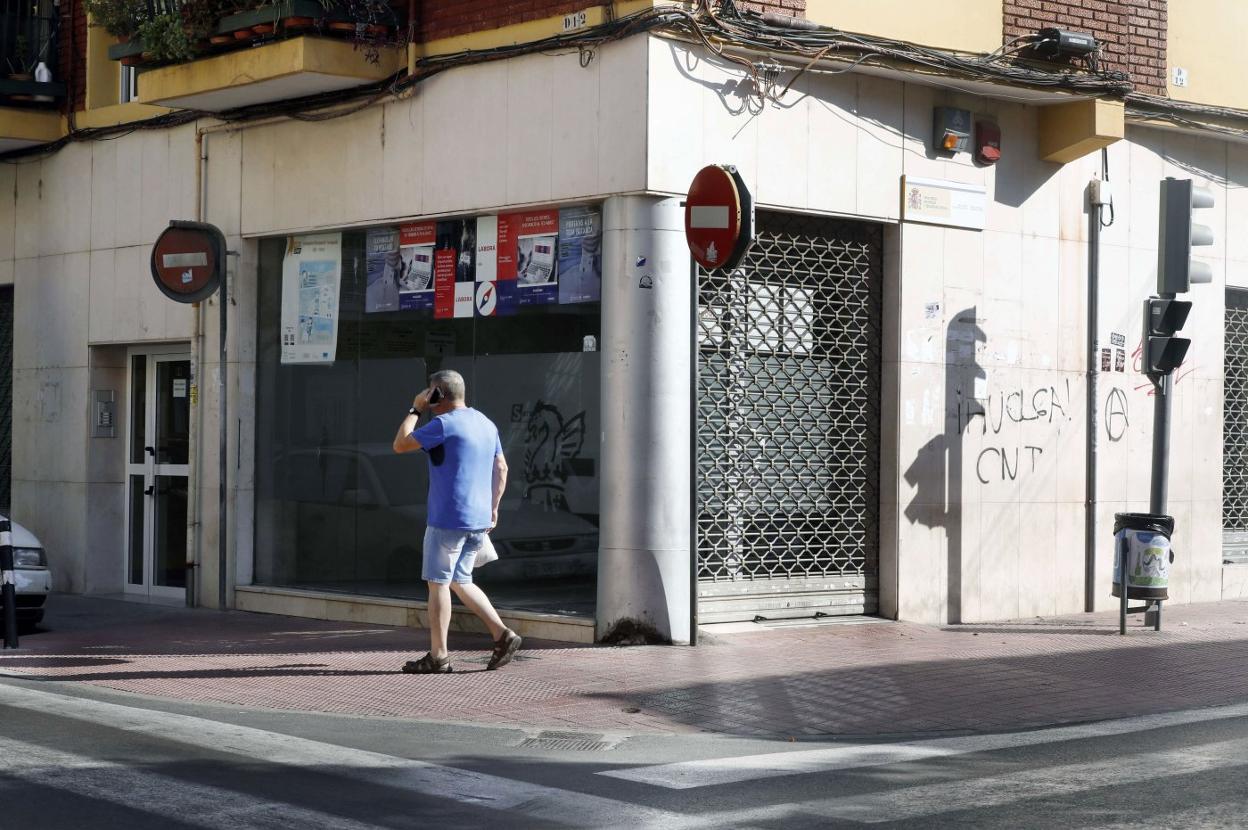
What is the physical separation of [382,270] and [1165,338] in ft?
20.7

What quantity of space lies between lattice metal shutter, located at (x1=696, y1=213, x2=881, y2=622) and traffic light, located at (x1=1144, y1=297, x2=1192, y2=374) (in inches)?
83.7

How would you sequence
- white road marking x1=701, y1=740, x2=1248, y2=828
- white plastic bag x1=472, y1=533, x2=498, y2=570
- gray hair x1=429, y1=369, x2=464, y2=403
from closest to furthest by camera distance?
white road marking x1=701, y1=740, x2=1248, y2=828
gray hair x1=429, y1=369, x2=464, y2=403
white plastic bag x1=472, y1=533, x2=498, y2=570

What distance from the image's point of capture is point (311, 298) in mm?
13883

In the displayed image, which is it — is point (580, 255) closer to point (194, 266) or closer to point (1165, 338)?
point (194, 266)

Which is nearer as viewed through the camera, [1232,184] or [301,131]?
[301,131]

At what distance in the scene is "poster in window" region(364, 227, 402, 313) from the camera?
13203mm

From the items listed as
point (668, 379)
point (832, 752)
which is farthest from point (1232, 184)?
point (832, 752)

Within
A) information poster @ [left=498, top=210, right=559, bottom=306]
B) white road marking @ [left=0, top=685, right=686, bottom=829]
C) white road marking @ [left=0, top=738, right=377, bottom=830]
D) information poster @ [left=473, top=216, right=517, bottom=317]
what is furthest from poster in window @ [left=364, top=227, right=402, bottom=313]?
white road marking @ [left=0, top=738, right=377, bottom=830]

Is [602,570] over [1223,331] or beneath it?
beneath

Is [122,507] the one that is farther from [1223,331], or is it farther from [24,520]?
[1223,331]

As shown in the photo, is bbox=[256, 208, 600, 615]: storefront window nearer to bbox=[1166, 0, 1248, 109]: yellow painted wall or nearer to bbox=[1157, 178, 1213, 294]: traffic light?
bbox=[1157, 178, 1213, 294]: traffic light

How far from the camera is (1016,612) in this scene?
1345cm

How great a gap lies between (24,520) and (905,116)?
967cm

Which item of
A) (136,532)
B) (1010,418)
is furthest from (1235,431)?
(136,532)
